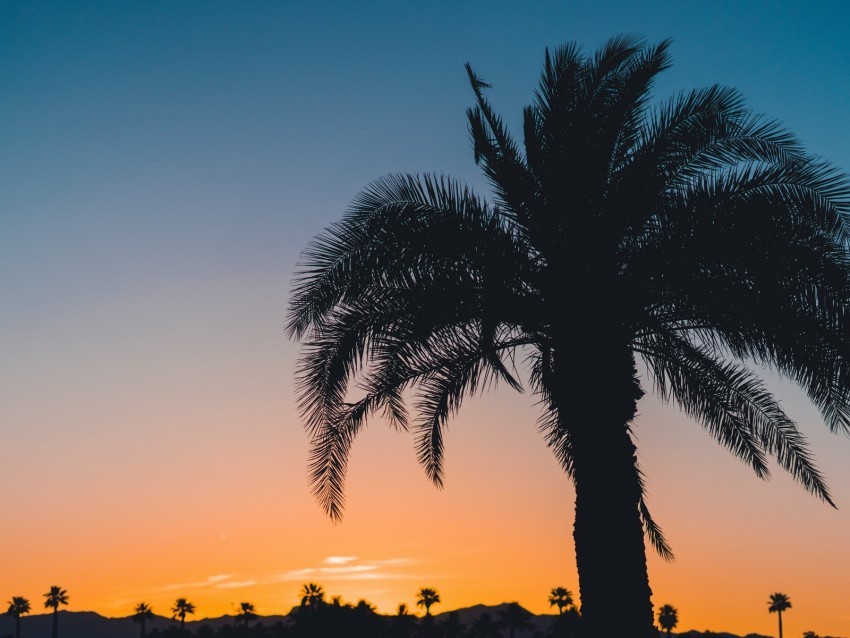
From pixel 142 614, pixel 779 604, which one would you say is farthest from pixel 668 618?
pixel 142 614

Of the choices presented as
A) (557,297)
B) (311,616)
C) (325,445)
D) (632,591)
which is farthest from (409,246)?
(311,616)

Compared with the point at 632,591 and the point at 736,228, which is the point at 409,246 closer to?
the point at 736,228

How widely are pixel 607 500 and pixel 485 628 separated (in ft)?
262

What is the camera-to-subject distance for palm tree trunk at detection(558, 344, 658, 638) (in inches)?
411

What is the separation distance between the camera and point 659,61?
11828 mm

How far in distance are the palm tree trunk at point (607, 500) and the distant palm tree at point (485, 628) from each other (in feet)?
258

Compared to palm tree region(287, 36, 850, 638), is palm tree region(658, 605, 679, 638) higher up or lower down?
lower down

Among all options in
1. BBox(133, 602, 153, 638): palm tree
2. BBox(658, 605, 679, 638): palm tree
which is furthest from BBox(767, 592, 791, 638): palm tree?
BBox(133, 602, 153, 638): palm tree

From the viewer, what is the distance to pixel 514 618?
84625mm

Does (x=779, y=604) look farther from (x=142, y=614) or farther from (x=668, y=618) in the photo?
(x=142, y=614)

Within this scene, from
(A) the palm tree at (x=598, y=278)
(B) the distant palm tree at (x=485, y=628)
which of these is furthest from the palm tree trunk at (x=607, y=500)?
(B) the distant palm tree at (x=485, y=628)

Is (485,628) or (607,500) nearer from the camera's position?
(607,500)

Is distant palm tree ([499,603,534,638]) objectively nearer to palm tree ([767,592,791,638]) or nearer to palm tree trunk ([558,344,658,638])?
palm tree ([767,592,791,638])

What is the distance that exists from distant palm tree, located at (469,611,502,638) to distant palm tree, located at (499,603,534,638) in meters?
0.98
